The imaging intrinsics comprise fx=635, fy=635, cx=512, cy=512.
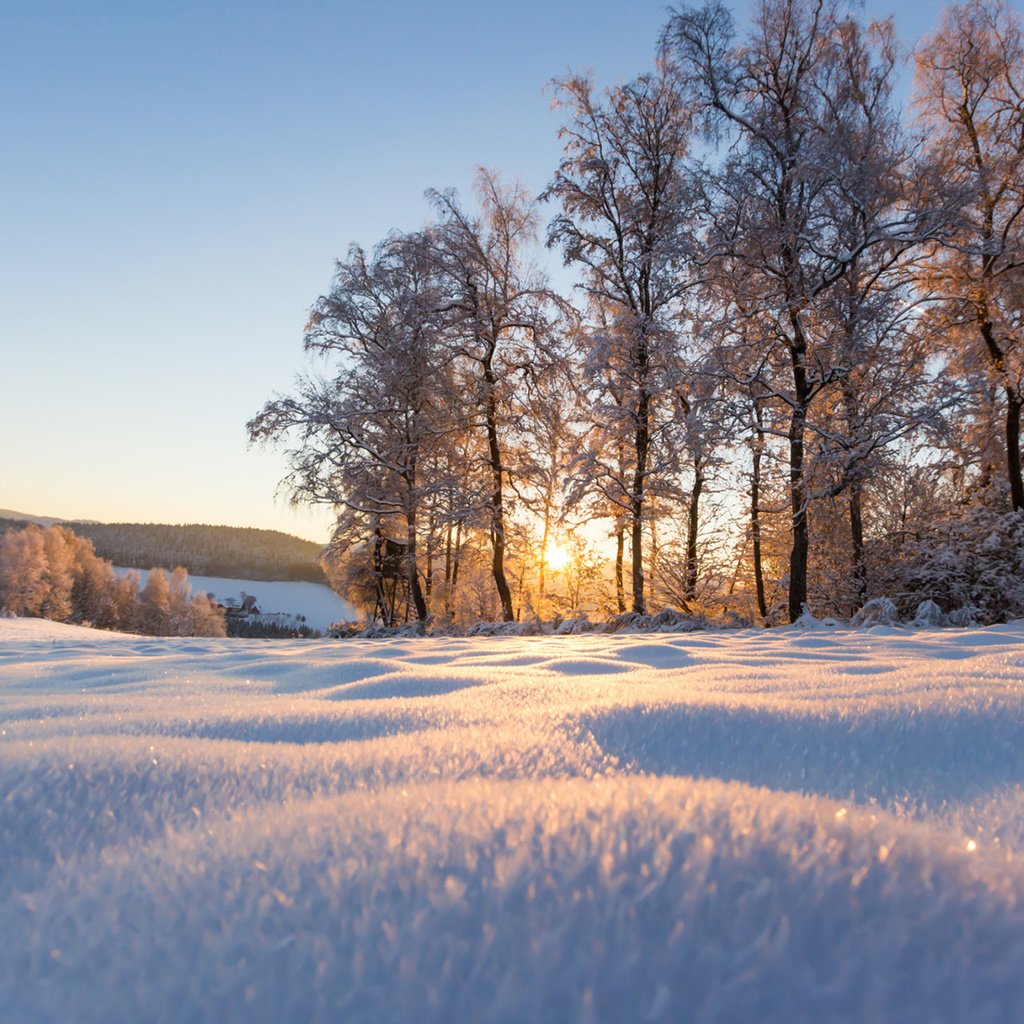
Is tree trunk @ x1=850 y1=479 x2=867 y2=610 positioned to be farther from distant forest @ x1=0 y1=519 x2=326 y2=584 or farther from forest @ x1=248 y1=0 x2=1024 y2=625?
distant forest @ x1=0 y1=519 x2=326 y2=584

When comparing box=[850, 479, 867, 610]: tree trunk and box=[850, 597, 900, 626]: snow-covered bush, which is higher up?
box=[850, 479, 867, 610]: tree trunk

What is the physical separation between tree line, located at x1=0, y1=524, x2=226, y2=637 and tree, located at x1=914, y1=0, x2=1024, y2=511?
41984 mm

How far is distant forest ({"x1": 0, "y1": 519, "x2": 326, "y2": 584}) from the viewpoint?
8494 centimetres

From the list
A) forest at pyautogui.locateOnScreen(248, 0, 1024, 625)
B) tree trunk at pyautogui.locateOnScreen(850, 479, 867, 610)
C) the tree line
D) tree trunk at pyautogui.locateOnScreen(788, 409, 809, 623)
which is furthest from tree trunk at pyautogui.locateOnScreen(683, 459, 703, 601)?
the tree line

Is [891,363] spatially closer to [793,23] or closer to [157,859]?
[793,23]

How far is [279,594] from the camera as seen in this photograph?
81375 millimetres

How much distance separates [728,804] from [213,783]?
72 centimetres

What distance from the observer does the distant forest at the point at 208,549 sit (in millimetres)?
84938

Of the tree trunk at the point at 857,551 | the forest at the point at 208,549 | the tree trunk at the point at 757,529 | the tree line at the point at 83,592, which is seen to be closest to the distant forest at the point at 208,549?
the forest at the point at 208,549

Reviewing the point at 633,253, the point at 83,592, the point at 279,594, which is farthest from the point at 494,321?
the point at 279,594

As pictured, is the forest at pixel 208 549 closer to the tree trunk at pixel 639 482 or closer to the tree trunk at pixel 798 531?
the tree trunk at pixel 639 482

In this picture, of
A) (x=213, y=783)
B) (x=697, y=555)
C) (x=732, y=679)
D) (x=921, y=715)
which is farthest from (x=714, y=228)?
(x=213, y=783)

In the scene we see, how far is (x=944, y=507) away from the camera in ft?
33.0

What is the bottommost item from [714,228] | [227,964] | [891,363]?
[227,964]
